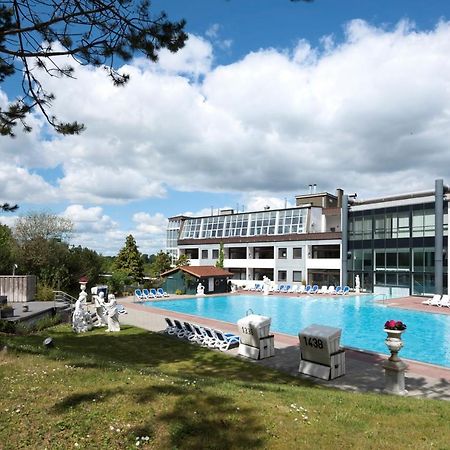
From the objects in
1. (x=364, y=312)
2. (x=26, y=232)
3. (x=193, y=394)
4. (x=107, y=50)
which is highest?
(x=107, y=50)

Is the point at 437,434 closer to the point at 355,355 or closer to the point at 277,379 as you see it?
the point at 277,379

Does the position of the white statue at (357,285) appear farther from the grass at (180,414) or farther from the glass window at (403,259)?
the grass at (180,414)

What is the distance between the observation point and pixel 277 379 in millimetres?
10508

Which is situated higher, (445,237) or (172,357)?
(445,237)

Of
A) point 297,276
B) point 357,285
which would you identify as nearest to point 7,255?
point 297,276

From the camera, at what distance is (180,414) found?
558cm

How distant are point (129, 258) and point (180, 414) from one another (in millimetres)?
39483

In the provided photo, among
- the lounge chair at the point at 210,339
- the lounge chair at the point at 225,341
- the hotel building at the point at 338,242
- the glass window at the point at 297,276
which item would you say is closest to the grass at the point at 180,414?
the lounge chair at the point at 225,341

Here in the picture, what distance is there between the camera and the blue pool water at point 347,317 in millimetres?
17484

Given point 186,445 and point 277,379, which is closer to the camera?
point 186,445

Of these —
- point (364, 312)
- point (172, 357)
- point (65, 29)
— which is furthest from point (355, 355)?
point (364, 312)

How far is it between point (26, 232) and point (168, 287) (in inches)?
505

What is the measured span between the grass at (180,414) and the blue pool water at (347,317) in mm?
9467

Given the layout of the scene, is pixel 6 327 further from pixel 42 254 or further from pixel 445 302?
pixel 445 302
